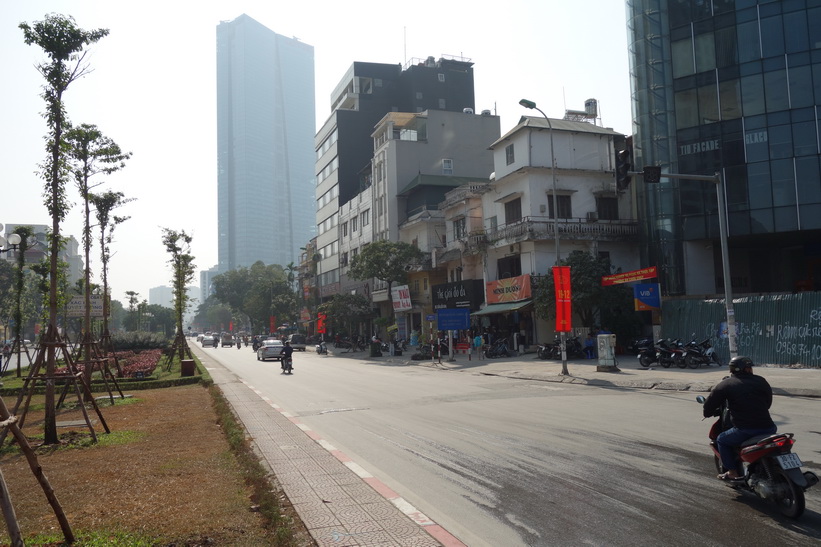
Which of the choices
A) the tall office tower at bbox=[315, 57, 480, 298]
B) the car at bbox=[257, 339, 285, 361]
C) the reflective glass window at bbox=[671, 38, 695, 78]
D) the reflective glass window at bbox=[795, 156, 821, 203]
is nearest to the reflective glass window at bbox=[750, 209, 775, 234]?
the reflective glass window at bbox=[795, 156, 821, 203]

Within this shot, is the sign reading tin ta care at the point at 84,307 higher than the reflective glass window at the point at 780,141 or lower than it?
lower

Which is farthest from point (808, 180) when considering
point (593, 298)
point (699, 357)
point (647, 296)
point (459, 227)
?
point (459, 227)

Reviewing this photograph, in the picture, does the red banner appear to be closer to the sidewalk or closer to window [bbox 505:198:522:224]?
the sidewalk

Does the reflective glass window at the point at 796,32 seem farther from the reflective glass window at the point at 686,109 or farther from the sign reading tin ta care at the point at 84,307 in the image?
the sign reading tin ta care at the point at 84,307

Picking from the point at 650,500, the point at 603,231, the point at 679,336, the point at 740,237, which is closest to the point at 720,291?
the point at 740,237

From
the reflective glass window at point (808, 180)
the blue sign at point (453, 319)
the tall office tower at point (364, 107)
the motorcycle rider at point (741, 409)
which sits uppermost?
the tall office tower at point (364, 107)

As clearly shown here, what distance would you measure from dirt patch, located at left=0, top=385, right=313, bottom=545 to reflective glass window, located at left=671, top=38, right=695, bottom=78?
33.0 m

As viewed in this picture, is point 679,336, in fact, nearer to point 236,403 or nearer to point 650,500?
point 236,403

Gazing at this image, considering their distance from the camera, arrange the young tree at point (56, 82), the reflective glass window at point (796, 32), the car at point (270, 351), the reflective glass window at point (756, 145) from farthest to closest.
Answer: the car at point (270, 351), the reflective glass window at point (756, 145), the reflective glass window at point (796, 32), the young tree at point (56, 82)

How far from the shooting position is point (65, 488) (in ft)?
23.2

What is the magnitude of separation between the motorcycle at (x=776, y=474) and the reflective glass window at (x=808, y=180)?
30210 mm

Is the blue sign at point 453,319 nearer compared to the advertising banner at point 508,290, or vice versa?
the blue sign at point 453,319

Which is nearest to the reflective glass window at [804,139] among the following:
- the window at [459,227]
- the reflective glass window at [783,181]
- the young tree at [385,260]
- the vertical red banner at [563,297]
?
the reflective glass window at [783,181]

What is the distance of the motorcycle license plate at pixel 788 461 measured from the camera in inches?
214
